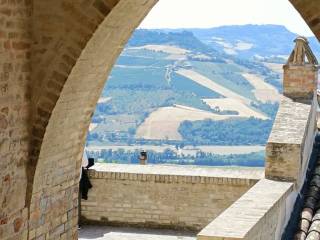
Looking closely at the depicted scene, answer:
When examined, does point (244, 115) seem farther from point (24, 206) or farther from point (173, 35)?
point (24, 206)

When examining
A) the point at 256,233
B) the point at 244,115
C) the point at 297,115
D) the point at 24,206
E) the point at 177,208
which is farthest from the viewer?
the point at 244,115

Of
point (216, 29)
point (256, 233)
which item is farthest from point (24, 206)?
point (216, 29)

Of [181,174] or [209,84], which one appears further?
[209,84]

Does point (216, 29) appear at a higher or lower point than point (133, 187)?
higher

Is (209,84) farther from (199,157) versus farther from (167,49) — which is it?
(199,157)

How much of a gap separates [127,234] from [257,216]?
5.36 meters

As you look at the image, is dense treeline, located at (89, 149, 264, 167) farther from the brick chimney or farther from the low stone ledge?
the low stone ledge

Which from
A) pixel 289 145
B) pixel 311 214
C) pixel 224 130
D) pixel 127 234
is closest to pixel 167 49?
pixel 224 130

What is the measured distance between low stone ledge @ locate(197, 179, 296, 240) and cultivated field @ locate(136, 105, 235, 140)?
69.0 metres

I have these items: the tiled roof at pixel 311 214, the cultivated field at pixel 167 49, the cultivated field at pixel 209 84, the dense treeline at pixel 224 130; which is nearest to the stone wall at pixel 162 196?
the tiled roof at pixel 311 214

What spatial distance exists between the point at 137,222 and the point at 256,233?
5.97 m

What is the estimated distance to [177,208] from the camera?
559 inches

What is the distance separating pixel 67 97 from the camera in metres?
5.98

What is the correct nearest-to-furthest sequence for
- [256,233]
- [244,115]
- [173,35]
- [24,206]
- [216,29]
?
[24,206] → [256,233] → [244,115] → [173,35] → [216,29]
